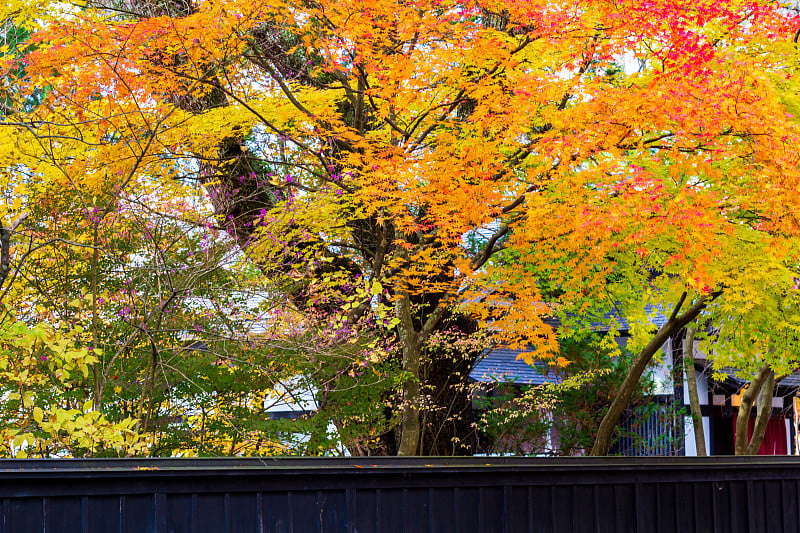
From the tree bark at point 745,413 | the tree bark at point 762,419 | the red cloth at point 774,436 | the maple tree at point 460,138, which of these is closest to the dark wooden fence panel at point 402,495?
the maple tree at point 460,138

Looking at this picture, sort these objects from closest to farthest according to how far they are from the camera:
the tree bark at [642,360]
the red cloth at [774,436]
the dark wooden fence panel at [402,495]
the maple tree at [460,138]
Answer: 1. the dark wooden fence panel at [402,495]
2. the maple tree at [460,138]
3. the tree bark at [642,360]
4. the red cloth at [774,436]

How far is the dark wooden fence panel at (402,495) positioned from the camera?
19.2ft

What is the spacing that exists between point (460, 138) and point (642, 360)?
5.45 m

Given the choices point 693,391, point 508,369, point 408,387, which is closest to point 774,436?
point 693,391

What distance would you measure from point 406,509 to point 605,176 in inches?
233

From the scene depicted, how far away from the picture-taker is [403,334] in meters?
13.2

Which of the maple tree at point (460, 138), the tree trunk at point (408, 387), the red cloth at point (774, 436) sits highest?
the maple tree at point (460, 138)

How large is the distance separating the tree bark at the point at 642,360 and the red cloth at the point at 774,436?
40.3 feet

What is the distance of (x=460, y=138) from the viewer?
13.3m

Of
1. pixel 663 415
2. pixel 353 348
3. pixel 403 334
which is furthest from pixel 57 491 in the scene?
pixel 663 415

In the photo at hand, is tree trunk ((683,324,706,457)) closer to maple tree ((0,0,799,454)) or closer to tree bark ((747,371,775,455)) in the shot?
tree bark ((747,371,775,455))

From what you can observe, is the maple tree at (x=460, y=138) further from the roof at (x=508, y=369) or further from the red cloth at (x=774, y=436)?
the red cloth at (x=774, y=436)

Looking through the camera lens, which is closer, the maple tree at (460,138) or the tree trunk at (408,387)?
the maple tree at (460,138)

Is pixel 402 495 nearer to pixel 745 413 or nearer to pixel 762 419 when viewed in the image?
pixel 745 413
